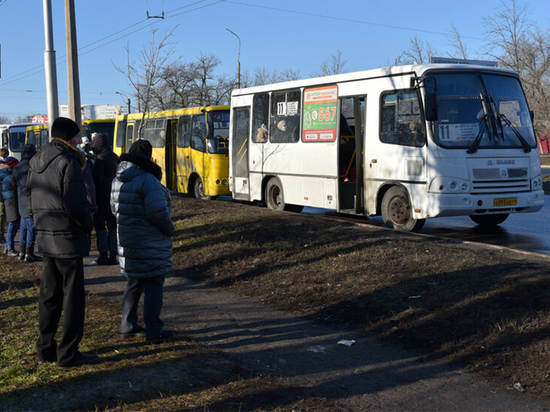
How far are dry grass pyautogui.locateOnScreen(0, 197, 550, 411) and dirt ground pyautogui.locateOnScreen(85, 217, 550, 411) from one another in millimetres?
177

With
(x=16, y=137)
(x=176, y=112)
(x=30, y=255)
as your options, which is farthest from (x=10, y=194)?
(x=16, y=137)

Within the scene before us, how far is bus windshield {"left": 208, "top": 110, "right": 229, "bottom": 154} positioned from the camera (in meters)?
19.9

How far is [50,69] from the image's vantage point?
13508 millimetres

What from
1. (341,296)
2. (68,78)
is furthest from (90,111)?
(341,296)

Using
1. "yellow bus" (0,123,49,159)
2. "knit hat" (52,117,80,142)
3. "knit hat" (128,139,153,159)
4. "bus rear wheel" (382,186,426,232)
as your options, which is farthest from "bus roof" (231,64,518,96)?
"yellow bus" (0,123,49,159)

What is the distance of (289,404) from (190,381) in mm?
809

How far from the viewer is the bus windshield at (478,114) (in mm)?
11844

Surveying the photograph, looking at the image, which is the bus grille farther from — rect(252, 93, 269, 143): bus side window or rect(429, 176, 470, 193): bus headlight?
rect(252, 93, 269, 143): bus side window

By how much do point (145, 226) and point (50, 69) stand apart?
8915 mm

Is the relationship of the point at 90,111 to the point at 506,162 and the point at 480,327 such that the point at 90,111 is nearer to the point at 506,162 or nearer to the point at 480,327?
the point at 506,162

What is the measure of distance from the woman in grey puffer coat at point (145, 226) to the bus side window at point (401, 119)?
7.15 meters

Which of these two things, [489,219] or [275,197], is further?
[275,197]

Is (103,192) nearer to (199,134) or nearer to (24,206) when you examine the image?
(24,206)

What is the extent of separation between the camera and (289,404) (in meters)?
4.44
